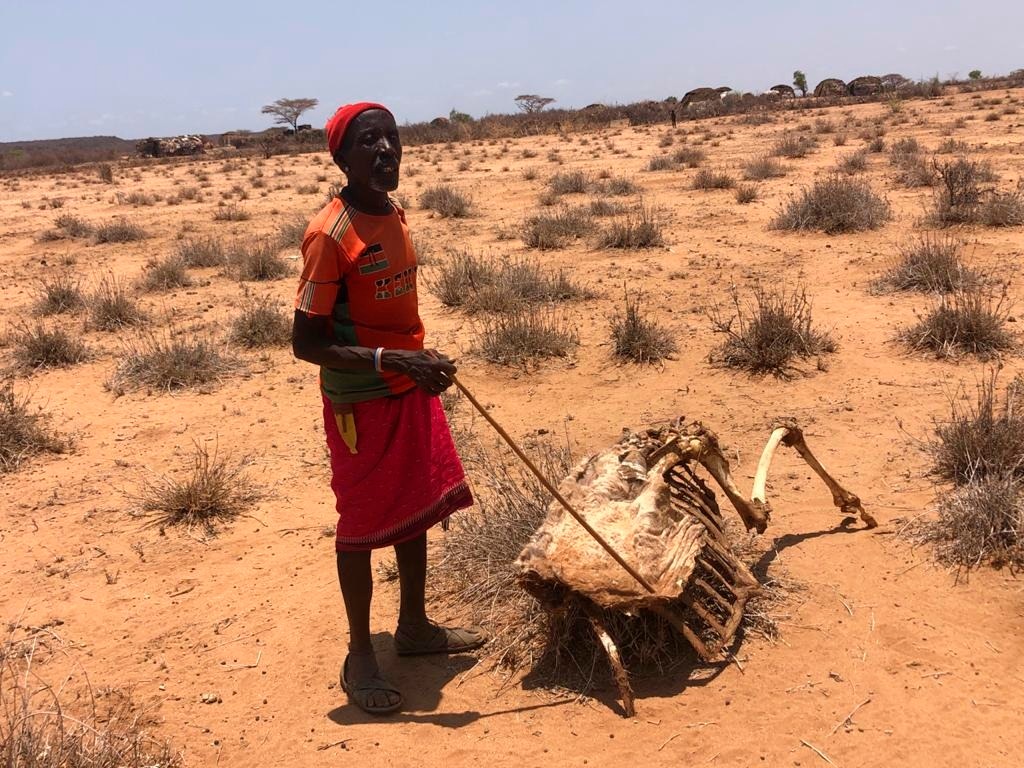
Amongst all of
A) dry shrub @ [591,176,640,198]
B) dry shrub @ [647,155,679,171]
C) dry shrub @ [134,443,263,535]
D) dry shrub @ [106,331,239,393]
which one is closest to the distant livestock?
dry shrub @ [647,155,679,171]

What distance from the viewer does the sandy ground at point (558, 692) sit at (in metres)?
2.44

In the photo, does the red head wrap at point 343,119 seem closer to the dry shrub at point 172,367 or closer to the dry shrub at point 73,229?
the dry shrub at point 172,367

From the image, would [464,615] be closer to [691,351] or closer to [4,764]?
[4,764]

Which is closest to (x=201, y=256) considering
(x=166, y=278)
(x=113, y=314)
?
(x=166, y=278)

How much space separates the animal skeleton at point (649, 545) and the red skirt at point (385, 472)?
0.41m

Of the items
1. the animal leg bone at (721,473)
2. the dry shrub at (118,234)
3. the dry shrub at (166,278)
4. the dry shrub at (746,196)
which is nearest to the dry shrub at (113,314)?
the dry shrub at (166,278)

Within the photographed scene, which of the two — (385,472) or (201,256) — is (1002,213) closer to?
(385,472)

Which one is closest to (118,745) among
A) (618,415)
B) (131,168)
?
(618,415)

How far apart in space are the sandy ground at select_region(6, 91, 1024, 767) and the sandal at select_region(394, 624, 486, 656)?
7cm

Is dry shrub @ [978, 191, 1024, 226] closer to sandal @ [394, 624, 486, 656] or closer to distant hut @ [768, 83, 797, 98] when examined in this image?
sandal @ [394, 624, 486, 656]

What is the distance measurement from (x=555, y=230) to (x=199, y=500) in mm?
6778

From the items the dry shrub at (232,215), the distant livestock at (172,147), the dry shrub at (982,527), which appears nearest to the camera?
the dry shrub at (982,527)

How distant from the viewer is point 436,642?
2922mm

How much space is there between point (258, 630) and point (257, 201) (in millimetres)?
16328
